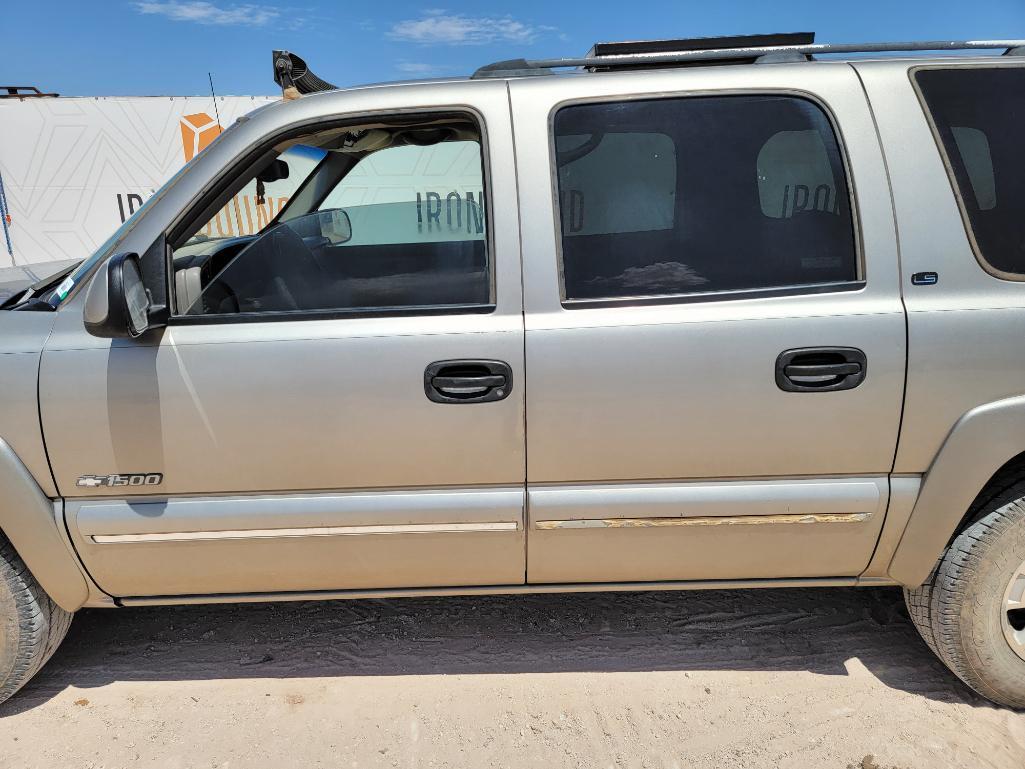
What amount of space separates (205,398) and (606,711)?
159 cm

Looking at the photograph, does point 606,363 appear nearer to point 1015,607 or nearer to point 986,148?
point 986,148

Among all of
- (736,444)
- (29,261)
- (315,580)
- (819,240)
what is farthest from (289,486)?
(29,261)

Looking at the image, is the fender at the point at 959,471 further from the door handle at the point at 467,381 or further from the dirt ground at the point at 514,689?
the door handle at the point at 467,381

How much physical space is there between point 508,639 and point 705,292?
59.2 inches

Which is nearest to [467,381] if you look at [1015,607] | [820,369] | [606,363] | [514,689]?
[606,363]

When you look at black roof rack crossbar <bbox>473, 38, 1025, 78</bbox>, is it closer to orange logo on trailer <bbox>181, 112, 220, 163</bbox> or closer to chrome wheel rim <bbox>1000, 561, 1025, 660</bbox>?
chrome wheel rim <bbox>1000, 561, 1025, 660</bbox>

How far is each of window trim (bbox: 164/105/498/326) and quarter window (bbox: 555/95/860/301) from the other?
215mm

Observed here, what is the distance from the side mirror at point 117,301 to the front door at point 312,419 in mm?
114

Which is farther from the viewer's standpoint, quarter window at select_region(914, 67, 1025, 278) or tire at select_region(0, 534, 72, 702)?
tire at select_region(0, 534, 72, 702)

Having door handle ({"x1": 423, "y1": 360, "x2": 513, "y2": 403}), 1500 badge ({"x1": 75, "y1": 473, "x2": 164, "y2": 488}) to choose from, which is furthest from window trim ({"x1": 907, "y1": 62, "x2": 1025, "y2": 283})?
1500 badge ({"x1": 75, "y1": 473, "x2": 164, "y2": 488})

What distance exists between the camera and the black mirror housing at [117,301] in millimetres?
1887

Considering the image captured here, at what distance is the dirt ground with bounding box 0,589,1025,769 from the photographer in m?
2.22

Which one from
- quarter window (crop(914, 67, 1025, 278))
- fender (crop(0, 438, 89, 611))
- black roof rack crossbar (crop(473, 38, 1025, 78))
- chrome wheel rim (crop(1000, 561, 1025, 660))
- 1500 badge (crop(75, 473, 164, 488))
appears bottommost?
chrome wheel rim (crop(1000, 561, 1025, 660))

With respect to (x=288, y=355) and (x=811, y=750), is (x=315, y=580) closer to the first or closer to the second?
(x=288, y=355)
